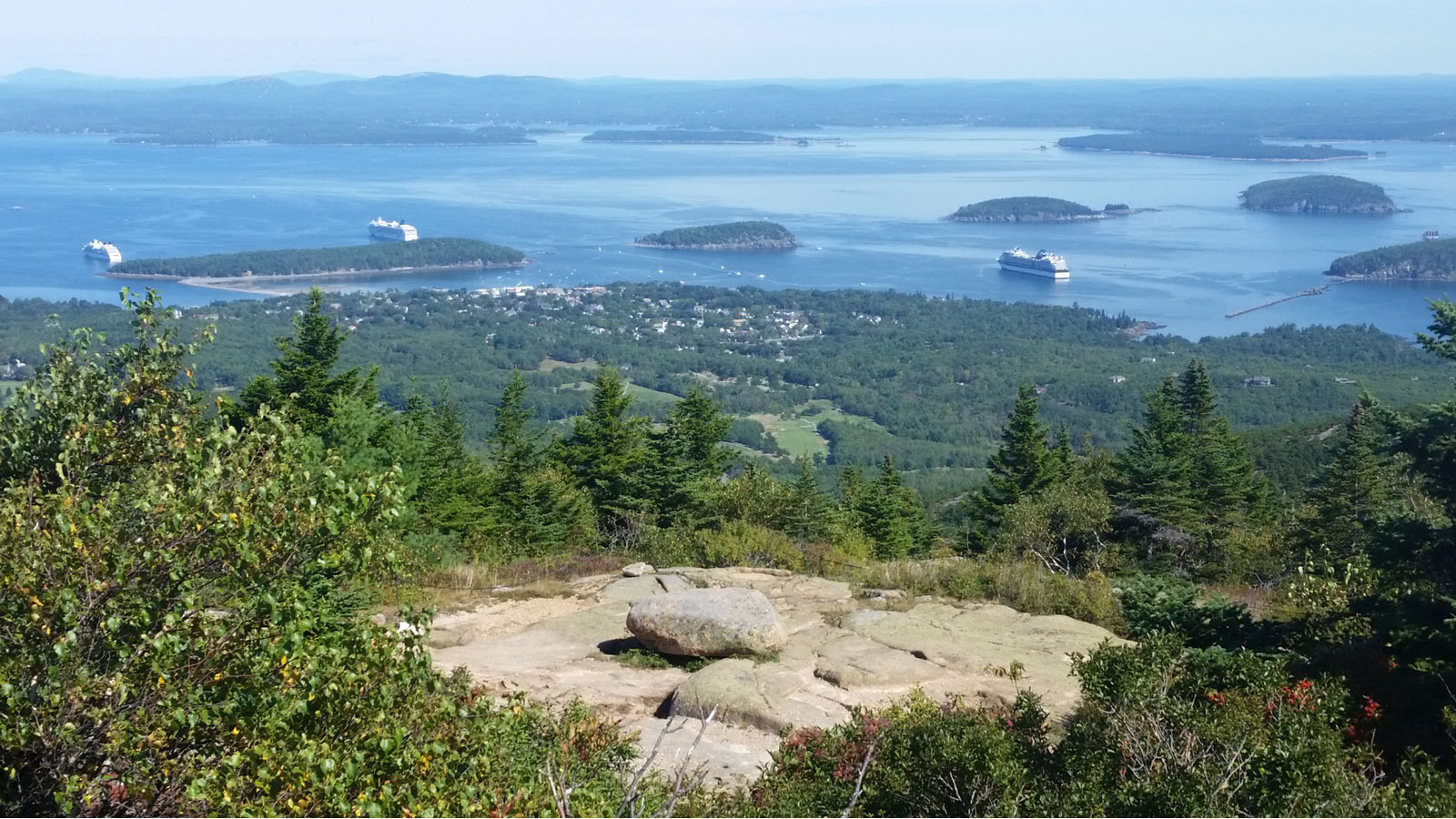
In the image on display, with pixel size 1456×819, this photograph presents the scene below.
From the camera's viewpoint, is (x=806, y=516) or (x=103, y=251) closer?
(x=806, y=516)

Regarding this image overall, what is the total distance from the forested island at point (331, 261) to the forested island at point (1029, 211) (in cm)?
5406

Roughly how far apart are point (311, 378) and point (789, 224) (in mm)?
111393

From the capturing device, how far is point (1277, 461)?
136 feet

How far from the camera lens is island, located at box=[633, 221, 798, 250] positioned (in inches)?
4481

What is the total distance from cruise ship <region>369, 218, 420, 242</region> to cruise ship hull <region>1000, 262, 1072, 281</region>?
55308 mm

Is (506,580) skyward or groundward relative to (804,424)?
skyward

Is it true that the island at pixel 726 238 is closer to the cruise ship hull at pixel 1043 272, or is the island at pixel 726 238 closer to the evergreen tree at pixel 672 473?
the cruise ship hull at pixel 1043 272

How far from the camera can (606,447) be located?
87.7 ft

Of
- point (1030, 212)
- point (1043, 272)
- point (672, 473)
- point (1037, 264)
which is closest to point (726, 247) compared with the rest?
point (1037, 264)

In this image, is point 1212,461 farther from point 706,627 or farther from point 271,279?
point 271,279

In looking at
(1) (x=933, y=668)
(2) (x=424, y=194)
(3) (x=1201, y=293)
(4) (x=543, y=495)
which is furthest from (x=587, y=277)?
(1) (x=933, y=668)

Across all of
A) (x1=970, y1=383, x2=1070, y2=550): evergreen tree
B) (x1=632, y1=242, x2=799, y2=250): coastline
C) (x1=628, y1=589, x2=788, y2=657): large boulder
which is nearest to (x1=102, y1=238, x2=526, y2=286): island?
(x1=632, y1=242, x2=799, y2=250): coastline

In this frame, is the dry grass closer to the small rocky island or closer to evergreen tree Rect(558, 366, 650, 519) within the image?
evergreen tree Rect(558, 366, 650, 519)

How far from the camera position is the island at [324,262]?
295ft
